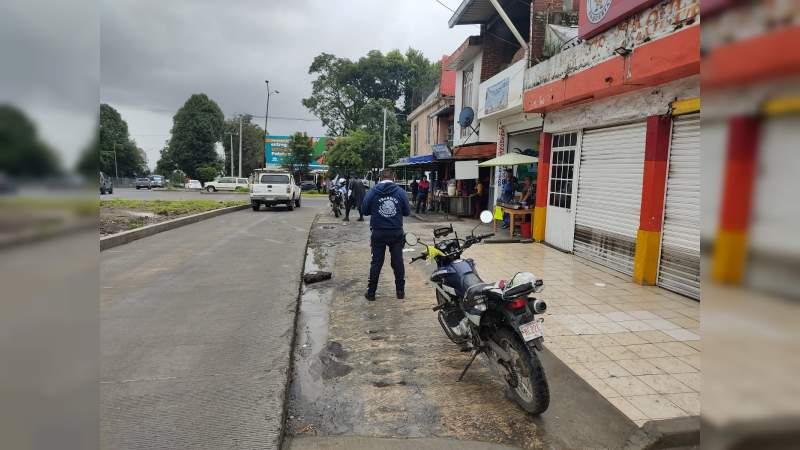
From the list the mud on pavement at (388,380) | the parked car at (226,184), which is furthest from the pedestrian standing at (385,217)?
the parked car at (226,184)

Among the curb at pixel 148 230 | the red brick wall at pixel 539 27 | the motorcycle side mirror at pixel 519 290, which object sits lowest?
the curb at pixel 148 230

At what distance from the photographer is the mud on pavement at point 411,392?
313 cm

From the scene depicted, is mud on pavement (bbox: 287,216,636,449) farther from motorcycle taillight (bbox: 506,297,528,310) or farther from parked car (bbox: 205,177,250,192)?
parked car (bbox: 205,177,250,192)

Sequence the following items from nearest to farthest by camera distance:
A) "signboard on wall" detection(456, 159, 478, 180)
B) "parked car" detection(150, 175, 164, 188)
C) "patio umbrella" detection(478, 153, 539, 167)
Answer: "patio umbrella" detection(478, 153, 539, 167) < "signboard on wall" detection(456, 159, 478, 180) < "parked car" detection(150, 175, 164, 188)

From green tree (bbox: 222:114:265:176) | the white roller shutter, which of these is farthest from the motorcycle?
green tree (bbox: 222:114:265:176)

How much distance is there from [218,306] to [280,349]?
169cm

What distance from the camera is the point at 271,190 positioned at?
62.4 ft

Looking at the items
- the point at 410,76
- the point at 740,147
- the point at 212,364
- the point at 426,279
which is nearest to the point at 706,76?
the point at 740,147

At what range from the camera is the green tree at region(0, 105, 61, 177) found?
1.70ft

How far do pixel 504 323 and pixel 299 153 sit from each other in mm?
37755

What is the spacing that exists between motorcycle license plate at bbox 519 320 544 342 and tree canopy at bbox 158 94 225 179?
45532mm

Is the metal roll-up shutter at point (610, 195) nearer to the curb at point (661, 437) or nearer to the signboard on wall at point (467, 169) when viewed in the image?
the curb at point (661, 437)

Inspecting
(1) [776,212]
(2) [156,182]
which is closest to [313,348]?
(1) [776,212]

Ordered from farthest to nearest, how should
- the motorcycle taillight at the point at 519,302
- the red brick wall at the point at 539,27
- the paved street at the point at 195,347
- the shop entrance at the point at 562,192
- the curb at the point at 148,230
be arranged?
1. the red brick wall at the point at 539,27
2. the curb at the point at 148,230
3. the shop entrance at the point at 562,192
4. the motorcycle taillight at the point at 519,302
5. the paved street at the point at 195,347
